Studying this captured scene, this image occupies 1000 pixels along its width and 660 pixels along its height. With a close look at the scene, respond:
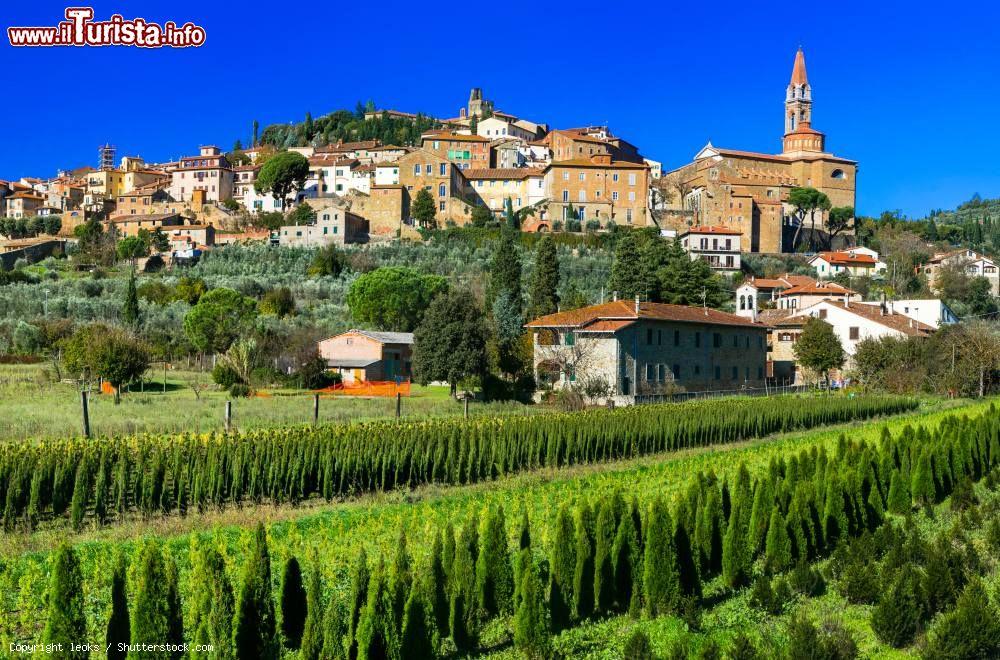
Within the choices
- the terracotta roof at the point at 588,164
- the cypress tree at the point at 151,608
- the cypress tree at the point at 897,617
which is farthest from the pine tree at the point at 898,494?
the terracotta roof at the point at 588,164

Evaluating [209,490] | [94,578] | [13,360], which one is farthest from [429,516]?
[13,360]

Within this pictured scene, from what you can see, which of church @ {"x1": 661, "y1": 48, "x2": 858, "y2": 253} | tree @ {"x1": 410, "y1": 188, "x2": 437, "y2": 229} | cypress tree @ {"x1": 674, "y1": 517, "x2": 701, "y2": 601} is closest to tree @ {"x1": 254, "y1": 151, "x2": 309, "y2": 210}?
tree @ {"x1": 410, "y1": 188, "x2": 437, "y2": 229}

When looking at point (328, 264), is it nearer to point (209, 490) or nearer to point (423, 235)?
point (423, 235)

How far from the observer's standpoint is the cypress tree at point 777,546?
563 inches

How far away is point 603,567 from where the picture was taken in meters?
12.8

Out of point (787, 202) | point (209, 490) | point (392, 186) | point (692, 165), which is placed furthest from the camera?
point (692, 165)

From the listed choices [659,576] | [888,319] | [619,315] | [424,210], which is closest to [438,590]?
Answer: [659,576]

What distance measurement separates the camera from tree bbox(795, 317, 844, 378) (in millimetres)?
51000

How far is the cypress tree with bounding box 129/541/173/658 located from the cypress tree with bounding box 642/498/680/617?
19.0 feet

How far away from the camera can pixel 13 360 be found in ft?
166

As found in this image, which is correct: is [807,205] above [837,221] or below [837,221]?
above

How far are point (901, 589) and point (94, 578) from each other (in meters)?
10.1

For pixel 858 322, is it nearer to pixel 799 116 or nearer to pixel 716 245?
pixel 716 245

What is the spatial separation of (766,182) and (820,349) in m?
53.9
